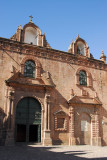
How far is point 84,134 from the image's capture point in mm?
17609

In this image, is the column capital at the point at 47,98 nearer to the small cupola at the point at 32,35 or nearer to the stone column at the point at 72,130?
the stone column at the point at 72,130

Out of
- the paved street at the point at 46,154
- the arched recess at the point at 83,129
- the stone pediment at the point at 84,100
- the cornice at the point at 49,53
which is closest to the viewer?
the paved street at the point at 46,154

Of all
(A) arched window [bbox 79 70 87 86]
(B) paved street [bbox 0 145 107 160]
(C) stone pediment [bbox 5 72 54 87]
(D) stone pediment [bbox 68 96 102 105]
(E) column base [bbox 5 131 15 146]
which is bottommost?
(B) paved street [bbox 0 145 107 160]

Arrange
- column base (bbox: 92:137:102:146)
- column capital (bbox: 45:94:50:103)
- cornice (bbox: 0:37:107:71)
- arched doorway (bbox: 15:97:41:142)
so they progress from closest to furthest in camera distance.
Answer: arched doorway (bbox: 15:97:41:142)
cornice (bbox: 0:37:107:71)
column capital (bbox: 45:94:50:103)
column base (bbox: 92:137:102:146)

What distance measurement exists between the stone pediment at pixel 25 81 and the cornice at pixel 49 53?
7.42 feet

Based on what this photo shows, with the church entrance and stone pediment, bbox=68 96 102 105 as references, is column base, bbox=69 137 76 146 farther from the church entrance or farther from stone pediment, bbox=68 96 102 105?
stone pediment, bbox=68 96 102 105

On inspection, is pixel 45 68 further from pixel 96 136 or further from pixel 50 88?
pixel 96 136

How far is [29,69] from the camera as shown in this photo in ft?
54.3

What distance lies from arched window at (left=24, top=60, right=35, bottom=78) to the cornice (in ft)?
2.91

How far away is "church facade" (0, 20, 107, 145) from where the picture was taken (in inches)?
599

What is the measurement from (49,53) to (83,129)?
7822 mm

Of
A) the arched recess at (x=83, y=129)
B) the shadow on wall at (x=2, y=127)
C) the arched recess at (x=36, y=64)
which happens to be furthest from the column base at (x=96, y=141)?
the shadow on wall at (x=2, y=127)

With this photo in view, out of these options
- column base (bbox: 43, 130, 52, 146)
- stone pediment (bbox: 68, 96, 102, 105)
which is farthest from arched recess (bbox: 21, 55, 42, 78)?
column base (bbox: 43, 130, 52, 146)

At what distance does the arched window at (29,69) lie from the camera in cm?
1638
